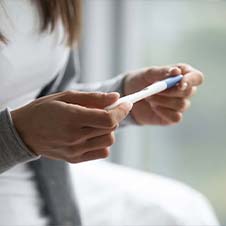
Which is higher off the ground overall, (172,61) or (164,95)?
(164,95)

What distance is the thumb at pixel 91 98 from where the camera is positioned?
19.8 inches

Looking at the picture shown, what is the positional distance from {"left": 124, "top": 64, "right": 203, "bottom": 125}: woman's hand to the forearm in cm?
23

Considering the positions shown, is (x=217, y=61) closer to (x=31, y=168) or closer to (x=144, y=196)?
(x=144, y=196)

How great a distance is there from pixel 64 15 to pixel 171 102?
0.66ft

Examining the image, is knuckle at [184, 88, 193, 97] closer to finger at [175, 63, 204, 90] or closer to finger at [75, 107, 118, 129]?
finger at [175, 63, 204, 90]

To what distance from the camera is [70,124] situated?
1.59 feet

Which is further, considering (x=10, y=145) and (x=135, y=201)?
(x=135, y=201)

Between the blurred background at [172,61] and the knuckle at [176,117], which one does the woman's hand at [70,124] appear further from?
the blurred background at [172,61]

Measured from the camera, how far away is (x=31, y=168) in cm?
71

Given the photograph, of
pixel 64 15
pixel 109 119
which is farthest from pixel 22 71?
pixel 109 119

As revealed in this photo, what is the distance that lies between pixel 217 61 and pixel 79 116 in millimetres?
581

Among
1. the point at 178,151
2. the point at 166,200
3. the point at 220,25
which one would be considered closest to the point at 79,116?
the point at 166,200

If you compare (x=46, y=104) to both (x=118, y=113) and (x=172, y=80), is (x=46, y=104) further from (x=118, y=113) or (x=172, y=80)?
(x=172, y=80)

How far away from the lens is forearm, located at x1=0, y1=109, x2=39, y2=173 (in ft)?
1.66
